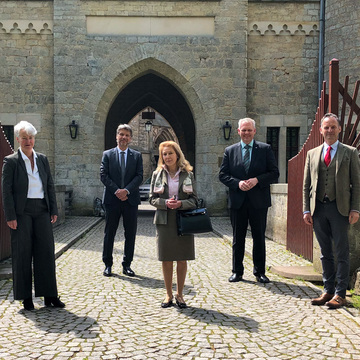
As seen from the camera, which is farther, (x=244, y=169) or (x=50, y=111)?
(x=50, y=111)

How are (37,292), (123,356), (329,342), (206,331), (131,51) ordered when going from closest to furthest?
(123,356) → (329,342) → (206,331) → (37,292) → (131,51)

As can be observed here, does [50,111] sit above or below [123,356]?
above

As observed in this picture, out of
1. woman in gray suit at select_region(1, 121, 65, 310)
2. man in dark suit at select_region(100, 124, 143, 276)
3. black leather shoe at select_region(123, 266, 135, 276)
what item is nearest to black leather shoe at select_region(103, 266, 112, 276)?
man in dark suit at select_region(100, 124, 143, 276)

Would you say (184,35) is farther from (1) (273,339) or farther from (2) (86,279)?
(1) (273,339)

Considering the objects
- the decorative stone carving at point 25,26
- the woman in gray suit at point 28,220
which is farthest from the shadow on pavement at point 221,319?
the decorative stone carving at point 25,26

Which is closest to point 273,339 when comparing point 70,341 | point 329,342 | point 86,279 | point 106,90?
point 329,342

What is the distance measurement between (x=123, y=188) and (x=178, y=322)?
7.84ft

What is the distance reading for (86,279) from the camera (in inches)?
211

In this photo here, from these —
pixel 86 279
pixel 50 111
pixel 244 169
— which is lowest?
pixel 86 279

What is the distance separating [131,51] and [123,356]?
11470 mm

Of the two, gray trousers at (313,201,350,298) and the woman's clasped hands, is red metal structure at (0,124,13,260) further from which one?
gray trousers at (313,201,350,298)

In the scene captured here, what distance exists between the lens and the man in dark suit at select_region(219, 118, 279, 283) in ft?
17.3

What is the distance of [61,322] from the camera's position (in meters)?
3.75

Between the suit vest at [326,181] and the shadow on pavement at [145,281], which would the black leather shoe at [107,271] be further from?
the suit vest at [326,181]
